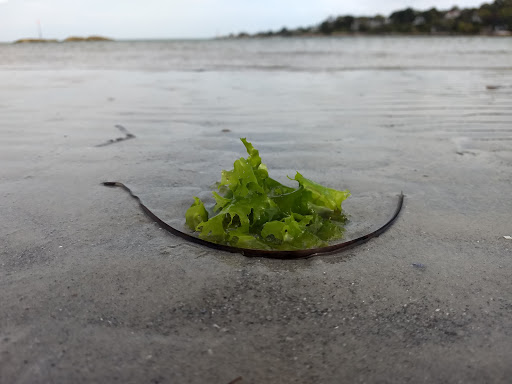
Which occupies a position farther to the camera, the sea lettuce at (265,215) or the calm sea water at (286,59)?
the calm sea water at (286,59)

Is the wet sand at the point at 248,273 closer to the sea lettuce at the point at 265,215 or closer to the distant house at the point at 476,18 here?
the sea lettuce at the point at 265,215

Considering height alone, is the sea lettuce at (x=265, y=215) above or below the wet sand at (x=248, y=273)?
above

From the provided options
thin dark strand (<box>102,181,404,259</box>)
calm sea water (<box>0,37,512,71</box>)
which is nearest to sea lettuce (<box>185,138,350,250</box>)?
thin dark strand (<box>102,181,404,259</box>)

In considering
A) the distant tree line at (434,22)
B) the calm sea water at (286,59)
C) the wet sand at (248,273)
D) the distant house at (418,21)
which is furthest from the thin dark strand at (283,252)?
the distant house at (418,21)

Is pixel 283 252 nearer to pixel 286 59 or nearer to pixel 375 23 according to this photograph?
pixel 286 59

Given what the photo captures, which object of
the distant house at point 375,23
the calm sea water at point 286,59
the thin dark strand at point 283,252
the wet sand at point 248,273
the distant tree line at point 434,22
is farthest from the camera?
the distant house at point 375,23

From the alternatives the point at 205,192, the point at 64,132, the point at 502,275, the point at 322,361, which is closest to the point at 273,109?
the point at 64,132

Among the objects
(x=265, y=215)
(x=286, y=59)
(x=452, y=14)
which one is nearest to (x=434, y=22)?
(x=452, y=14)
